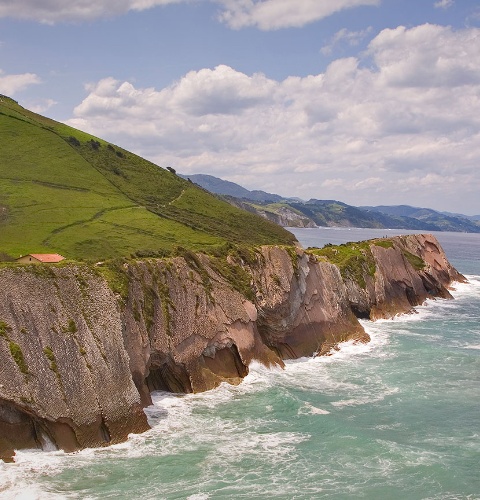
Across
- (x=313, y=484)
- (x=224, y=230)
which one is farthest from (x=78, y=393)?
(x=224, y=230)

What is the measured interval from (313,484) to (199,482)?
21.3ft

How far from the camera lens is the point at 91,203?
420 feet

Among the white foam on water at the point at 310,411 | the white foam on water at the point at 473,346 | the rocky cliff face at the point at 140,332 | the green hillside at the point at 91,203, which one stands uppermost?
the green hillside at the point at 91,203

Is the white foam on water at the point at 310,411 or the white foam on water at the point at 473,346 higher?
the white foam on water at the point at 310,411

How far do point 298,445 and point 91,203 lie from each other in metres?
104

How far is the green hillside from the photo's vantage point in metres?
104

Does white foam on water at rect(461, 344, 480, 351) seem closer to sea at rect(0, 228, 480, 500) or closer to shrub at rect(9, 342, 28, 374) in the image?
sea at rect(0, 228, 480, 500)

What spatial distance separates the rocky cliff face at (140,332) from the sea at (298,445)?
1.75m

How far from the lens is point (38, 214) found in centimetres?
11388

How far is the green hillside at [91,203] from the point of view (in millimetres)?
103500

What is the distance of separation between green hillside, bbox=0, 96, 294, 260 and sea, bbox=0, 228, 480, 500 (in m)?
39.0

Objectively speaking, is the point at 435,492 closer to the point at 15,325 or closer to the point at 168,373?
the point at 168,373

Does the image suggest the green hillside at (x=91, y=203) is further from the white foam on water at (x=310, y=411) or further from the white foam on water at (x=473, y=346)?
the white foam on water at (x=473, y=346)

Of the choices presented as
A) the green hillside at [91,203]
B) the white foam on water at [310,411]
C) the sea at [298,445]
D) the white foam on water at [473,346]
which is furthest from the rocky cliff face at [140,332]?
the green hillside at [91,203]
